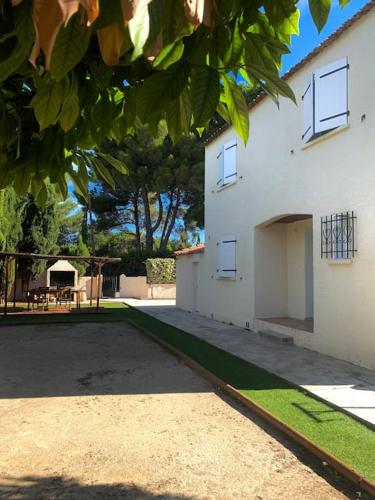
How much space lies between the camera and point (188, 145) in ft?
101

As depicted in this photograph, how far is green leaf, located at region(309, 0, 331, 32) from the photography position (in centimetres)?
133

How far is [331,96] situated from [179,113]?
28.6ft

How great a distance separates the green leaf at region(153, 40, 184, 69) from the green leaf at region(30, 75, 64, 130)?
0.34m

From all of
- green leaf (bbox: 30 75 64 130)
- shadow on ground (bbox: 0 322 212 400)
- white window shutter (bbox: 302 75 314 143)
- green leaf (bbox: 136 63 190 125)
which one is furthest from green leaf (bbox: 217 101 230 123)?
white window shutter (bbox: 302 75 314 143)

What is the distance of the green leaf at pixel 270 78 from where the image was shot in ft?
4.88

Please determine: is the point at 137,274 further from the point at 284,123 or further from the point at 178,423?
the point at 178,423

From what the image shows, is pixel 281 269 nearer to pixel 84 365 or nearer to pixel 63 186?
pixel 84 365

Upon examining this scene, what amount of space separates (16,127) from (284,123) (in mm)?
10428

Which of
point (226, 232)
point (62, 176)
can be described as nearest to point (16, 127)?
point (62, 176)

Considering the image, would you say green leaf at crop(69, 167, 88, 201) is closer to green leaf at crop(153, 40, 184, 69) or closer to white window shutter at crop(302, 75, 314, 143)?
green leaf at crop(153, 40, 184, 69)

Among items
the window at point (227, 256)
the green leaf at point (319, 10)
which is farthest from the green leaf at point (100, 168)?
the window at point (227, 256)

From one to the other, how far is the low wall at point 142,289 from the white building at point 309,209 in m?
14.9

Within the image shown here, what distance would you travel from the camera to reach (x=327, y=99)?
9484 millimetres

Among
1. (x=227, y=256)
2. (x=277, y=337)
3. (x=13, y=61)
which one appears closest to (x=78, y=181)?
(x=13, y=61)
